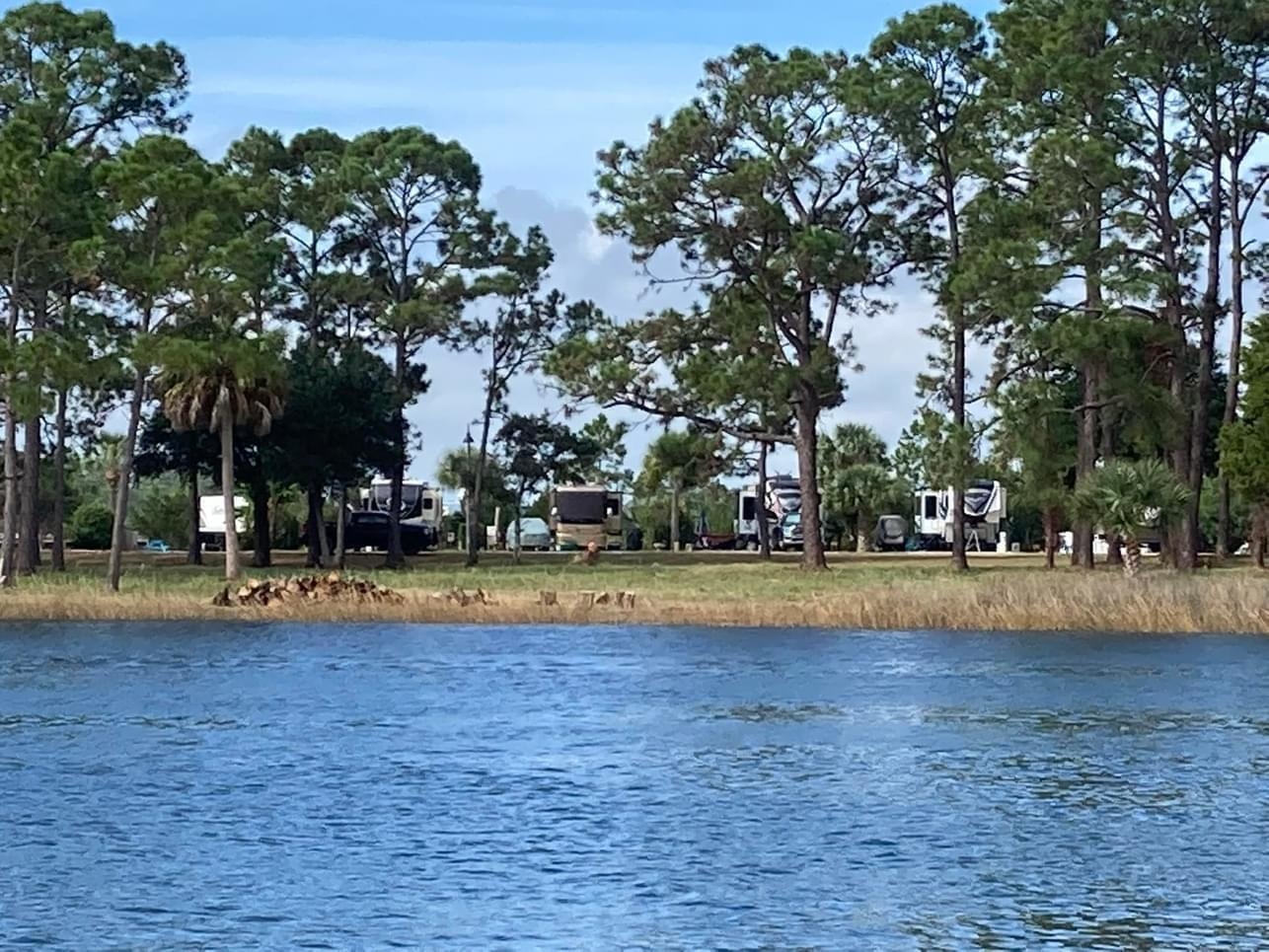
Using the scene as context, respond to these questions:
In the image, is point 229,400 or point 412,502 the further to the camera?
point 412,502

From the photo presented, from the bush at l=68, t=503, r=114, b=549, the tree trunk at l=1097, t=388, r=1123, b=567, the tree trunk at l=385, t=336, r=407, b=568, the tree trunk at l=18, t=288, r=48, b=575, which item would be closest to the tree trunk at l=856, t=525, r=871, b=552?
the tree trunk at l=385, t=336, r=407, b=568

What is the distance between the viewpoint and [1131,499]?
192 feet

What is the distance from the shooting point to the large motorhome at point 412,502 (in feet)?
329

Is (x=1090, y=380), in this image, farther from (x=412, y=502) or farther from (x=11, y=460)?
(x=412, y=502)

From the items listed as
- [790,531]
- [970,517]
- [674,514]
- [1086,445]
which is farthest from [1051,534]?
[674,514]

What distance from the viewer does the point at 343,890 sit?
62.0ft

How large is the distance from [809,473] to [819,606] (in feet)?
84.5

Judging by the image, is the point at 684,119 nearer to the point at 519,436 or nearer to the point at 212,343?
the point at 212,343

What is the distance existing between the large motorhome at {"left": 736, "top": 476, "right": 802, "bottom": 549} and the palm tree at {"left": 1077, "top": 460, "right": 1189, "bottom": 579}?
47.2 metres

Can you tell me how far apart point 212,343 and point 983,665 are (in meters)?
27.7

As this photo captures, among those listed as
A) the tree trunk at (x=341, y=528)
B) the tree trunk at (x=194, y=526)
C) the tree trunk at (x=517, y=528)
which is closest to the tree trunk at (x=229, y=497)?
the tree trunk at (x=341, y=528)

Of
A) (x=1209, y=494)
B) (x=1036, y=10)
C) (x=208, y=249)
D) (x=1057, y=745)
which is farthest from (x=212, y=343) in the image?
(x=1209, y=494)

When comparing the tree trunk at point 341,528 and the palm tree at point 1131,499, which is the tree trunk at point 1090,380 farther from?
the tree trunk at point 341,528

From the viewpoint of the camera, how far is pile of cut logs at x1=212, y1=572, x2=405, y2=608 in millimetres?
50406
